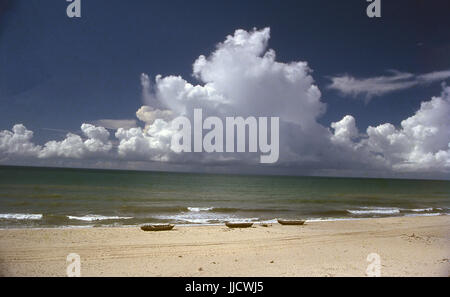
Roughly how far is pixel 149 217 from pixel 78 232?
6487 mm

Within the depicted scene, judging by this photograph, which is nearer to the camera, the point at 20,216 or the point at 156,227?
the point at 156,227

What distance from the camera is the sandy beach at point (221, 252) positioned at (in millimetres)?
7352

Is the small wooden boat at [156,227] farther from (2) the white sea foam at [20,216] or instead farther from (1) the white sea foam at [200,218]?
(2) the white sea foam at [20,216]

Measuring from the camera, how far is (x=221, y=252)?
941cm

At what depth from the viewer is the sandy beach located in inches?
289

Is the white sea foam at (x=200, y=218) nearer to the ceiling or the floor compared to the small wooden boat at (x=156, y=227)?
nearer to the floor

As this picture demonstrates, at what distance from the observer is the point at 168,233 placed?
41.5 feet
